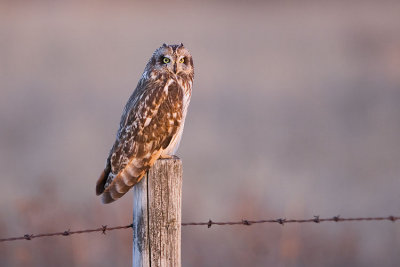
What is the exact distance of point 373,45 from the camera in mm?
19031

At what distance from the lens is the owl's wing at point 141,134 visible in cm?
474

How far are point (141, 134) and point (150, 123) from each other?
12 cm

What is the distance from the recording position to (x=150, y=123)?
516 centimetres

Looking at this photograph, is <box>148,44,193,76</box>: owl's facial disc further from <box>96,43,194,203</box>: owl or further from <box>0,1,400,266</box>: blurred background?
<box>0,1,400,266</box>: blurred background

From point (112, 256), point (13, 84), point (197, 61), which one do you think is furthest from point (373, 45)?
point (112, 256)

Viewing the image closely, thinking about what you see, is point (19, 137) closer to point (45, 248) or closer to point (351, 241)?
point (45, 248)

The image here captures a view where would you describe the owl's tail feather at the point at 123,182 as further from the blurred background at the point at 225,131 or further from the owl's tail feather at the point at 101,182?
the blurred background at the point at 225,131

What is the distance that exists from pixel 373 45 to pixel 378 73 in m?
3.30

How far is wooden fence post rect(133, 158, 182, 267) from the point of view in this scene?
4133 millimetres

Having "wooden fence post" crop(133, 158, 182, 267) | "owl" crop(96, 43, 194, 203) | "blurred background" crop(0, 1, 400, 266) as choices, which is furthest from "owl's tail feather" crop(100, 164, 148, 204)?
"blurred background" crop(0, 1, 400, 266)

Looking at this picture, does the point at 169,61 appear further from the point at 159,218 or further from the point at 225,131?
the point at 225,131

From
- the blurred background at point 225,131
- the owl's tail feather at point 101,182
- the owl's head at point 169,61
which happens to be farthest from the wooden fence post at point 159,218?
the blurred background at point 225,131

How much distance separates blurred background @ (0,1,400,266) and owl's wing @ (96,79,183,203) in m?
2.16

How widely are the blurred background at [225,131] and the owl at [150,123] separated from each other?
2.03 meters
